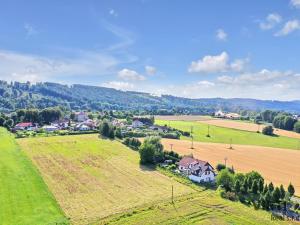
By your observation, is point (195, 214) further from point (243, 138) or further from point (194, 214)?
point (243, 138)

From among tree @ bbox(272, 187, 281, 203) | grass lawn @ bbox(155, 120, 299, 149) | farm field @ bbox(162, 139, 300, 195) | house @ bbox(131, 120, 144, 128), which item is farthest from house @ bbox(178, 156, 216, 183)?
house @ bbox(131, 120, 144, 128)

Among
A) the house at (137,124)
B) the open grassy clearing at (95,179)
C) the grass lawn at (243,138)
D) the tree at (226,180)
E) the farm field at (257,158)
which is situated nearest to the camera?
the open grassy clearing at (95,179)

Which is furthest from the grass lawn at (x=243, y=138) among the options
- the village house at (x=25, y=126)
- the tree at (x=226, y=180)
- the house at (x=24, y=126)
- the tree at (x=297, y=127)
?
the tree at (x=226, y=180)

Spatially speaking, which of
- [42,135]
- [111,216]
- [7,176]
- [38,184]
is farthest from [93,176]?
[42,135]

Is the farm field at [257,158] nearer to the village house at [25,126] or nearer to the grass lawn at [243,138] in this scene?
the grass lawn at [243,138]

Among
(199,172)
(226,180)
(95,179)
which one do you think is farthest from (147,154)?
(226,180)
